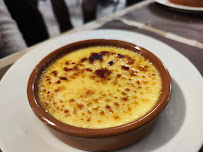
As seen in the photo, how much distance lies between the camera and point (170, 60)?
975 mm

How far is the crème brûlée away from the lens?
0.71 meters

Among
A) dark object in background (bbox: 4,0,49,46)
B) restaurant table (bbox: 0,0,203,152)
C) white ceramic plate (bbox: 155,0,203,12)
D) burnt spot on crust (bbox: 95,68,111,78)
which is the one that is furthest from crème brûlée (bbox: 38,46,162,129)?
dark object in background (bbox: 4,0,49,46)

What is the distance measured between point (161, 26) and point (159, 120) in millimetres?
818

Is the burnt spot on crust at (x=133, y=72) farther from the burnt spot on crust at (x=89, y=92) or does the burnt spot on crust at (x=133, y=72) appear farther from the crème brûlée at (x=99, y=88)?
the burnt spot on crust at (x=89, y=92)

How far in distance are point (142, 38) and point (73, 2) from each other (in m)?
3.35

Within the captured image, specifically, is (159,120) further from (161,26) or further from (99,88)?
(161,26)

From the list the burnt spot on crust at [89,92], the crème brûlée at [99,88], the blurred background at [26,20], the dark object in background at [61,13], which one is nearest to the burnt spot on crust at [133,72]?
the crème brûlée at [99,88]

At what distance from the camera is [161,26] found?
134 cm

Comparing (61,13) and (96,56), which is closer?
(96,56)

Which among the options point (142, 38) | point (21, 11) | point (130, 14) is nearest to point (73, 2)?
point (21, 11)

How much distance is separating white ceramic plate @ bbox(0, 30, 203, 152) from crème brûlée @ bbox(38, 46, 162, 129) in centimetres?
8

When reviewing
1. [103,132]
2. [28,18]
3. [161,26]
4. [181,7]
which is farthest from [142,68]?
[28,18]

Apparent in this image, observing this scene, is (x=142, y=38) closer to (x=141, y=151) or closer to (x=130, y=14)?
(x=130, y=14)

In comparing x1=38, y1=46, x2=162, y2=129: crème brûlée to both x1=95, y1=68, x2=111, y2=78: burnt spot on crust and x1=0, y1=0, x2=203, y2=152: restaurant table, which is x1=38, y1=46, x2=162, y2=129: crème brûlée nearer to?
x1=95, y1=68, x2=111, y2=78: burnt spot on crust
